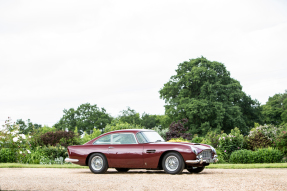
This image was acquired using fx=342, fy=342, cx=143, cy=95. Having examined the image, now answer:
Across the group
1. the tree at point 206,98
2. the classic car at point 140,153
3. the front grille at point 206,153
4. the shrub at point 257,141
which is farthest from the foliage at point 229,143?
the tree at point 206,98

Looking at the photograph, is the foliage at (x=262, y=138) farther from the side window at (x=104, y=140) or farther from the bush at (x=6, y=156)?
the bush at (x=6, y=156)

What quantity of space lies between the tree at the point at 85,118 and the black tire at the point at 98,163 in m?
53.1

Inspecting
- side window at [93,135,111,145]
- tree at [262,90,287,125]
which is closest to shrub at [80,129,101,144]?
side window at [93,135,111,145]

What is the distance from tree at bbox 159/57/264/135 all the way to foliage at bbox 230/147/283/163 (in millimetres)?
21910

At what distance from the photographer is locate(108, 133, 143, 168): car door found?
10.5 metres

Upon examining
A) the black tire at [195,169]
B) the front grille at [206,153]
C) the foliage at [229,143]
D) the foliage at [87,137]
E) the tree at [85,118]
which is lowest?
the black tire at [195,169]

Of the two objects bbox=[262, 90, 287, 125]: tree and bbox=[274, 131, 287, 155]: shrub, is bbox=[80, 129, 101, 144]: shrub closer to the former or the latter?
bbox=[274, 131, 287, 155]: shrub

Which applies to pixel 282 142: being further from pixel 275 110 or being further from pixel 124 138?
pixel 275 110

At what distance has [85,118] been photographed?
65375 millimetres

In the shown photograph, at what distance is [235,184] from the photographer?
7633 millimetres

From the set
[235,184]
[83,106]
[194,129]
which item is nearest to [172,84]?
[194,129]

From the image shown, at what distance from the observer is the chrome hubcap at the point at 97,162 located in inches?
433

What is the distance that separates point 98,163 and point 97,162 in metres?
0.05

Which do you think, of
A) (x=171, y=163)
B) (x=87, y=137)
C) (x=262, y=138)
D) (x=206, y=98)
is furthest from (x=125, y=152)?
(x=206, y=98)
